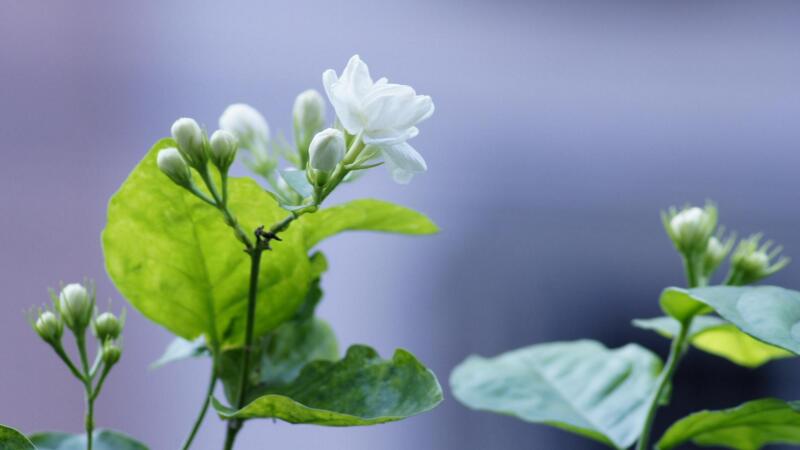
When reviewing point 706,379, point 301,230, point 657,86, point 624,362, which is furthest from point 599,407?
point 657,86

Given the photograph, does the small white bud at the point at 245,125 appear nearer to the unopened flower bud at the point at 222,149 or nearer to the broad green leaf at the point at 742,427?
the unopened flower bud at the point at 222,149

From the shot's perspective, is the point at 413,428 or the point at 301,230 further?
the point at 413,428

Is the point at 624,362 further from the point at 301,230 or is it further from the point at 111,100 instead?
the point at 111,100

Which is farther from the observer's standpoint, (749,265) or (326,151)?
(749,265)

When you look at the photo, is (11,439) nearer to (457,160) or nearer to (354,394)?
(354,394)

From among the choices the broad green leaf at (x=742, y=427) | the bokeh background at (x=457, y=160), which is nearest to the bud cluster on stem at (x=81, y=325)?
the broad green leaf at (x=742, y=427)

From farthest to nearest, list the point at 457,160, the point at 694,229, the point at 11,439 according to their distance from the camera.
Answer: the point at 457,160 < the point at 694,229 < the point at 11,439

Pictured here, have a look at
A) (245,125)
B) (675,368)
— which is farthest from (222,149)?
(675,368)
